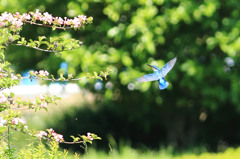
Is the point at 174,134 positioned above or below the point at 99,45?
below

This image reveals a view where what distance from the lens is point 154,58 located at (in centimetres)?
784

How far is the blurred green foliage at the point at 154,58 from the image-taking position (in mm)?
6934

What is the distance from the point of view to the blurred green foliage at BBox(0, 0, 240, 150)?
273 inches

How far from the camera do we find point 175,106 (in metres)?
9.20

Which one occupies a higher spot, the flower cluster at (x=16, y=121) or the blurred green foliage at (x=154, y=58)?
the blurred green foliage at (x=154, y=58)

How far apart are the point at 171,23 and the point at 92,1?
1504 millimetres

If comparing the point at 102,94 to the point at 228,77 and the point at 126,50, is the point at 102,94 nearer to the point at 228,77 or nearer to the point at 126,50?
the point at 126,50

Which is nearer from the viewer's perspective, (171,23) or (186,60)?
(171,23)

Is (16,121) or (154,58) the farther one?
(154,58)

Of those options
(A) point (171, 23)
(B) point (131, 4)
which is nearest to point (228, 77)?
(A) point (171, 23)

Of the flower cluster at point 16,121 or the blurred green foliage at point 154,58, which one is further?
the blurred green foliage at point 154,58

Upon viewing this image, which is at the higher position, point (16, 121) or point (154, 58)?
point (154, 58)

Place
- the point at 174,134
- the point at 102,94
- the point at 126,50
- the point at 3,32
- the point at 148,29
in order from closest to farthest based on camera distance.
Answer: the point at 3,32, the point at 148,29, the point at 126,50, the point at 102,94, the point at 174,134

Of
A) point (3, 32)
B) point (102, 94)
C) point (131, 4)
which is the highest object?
point (131, 4)
